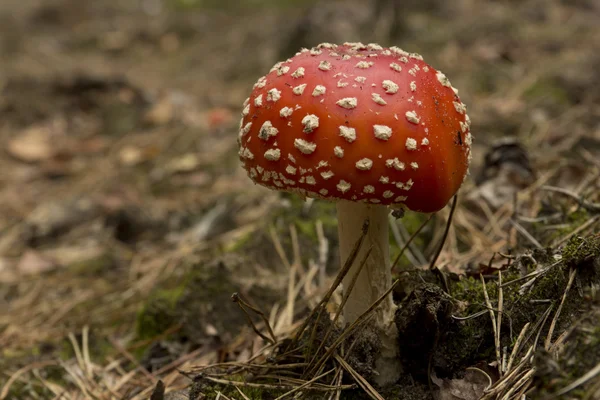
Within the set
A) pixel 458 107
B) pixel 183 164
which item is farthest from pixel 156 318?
pixel 183 164

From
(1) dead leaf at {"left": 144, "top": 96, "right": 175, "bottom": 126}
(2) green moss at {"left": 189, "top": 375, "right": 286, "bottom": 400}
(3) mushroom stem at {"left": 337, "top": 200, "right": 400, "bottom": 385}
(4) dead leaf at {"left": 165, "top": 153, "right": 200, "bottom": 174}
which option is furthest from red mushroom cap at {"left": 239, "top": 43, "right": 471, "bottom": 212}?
(1) dead leaf at {"left": 144, "top": 96, "right": 175, "bottom": 126}

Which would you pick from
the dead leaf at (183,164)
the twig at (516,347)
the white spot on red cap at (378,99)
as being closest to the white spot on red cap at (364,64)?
the white spot on red cap at (378,99)

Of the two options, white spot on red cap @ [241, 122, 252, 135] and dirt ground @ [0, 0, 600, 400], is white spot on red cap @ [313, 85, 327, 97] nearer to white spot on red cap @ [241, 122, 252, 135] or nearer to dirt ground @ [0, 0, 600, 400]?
white spot on red cap @ [241, 122, 252, 135]

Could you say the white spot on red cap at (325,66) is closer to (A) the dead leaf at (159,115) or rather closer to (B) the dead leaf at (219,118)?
(B) the dead leaf at (219,118)

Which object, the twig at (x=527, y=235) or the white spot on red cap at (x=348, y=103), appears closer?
the white spot on red cap at (x=348, y=103)

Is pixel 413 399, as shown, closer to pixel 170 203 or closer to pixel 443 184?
pixel 443 184

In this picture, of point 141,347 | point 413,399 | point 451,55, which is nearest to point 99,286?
point 141,347
